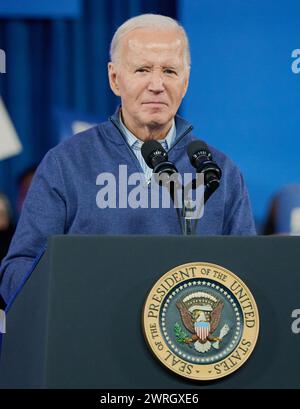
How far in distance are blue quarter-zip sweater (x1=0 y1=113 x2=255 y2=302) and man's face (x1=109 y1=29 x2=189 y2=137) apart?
0.26 feet

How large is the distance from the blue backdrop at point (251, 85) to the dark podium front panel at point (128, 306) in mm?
1508

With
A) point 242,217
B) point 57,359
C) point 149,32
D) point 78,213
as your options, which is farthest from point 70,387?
point 149,32

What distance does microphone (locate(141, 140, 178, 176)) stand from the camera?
1988 mm

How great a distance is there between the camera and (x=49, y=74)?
341cm

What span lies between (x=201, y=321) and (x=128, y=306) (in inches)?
5.6

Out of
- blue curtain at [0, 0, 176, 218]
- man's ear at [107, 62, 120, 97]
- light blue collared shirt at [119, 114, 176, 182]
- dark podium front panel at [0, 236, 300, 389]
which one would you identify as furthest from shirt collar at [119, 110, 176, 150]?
dark podium front panel at [0, 236, 300, 389]

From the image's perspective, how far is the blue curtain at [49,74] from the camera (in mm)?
3371

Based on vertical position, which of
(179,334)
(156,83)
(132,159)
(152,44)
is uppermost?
(152,44)

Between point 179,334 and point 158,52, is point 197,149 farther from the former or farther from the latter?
point 158,52

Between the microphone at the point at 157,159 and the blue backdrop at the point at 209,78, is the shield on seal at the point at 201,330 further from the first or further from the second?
the blue backdrop at the point at 209,78

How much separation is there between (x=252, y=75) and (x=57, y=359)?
73.0 inches

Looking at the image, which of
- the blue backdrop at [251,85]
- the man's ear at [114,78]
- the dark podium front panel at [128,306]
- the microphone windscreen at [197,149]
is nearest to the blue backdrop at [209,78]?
the blue backdrop at [251,85]

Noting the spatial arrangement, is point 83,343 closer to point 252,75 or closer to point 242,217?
point 242,217

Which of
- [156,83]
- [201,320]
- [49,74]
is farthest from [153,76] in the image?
[201,320]
